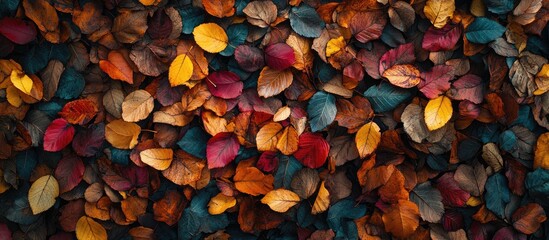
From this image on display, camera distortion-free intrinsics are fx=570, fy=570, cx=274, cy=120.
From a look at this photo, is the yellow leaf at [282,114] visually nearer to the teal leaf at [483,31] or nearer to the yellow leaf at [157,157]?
the yellow leaf at [157,157]

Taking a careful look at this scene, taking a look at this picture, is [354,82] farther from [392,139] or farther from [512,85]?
[512,85]

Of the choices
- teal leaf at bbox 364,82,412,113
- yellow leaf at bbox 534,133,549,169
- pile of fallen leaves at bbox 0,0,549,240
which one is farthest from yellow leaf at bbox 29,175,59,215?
yellow leaf at bbox 534,133,549,169

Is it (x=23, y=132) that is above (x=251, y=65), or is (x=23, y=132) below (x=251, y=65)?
below

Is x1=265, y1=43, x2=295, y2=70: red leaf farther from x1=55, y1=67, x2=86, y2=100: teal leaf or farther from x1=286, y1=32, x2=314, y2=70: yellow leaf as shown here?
x1=55, y1=67, x2=86, y2=100: teal leaf

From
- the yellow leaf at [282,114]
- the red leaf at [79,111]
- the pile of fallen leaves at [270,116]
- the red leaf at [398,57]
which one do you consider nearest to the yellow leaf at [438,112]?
the pile of fallen leaves at [270,116]

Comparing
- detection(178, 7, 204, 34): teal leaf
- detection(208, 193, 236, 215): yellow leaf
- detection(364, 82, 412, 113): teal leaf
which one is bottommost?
detection(208, 193, 236, 215): yellow leaf

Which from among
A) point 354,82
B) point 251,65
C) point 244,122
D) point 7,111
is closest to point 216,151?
point 244,122

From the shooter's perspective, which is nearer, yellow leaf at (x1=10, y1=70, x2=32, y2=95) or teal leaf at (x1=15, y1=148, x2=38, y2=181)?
yellow leaf at (x1=10, y1=70, x2=32, y2=95)
